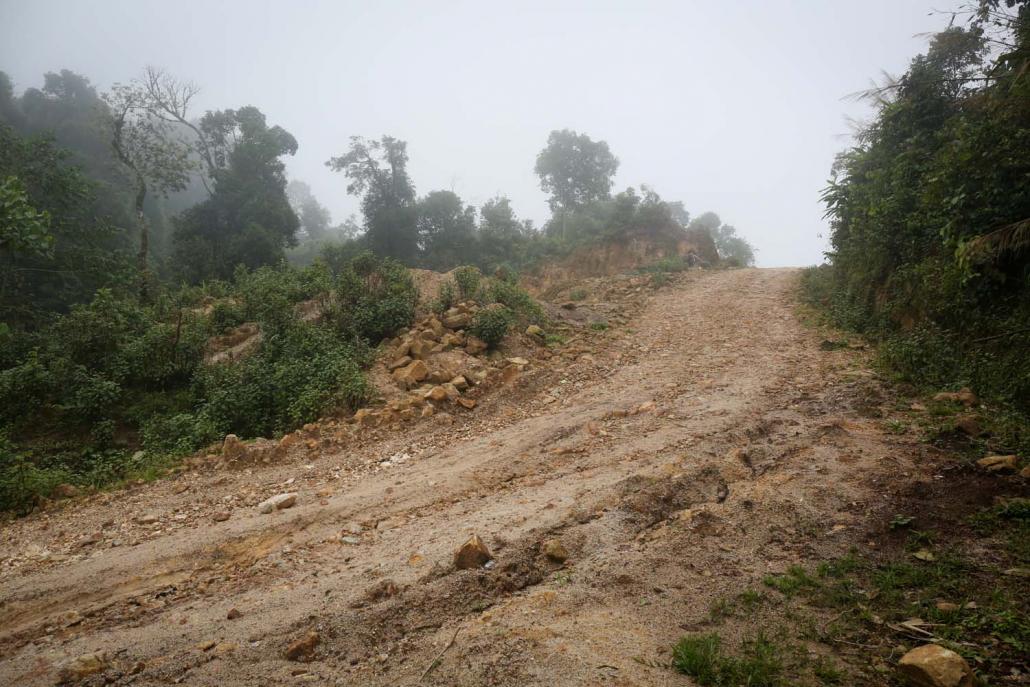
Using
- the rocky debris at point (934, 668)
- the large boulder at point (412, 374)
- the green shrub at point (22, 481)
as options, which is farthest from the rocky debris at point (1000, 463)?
the green shrub at point (22, 481)

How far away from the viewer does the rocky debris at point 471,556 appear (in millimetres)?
3535

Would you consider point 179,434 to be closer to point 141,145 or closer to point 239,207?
point 141,145

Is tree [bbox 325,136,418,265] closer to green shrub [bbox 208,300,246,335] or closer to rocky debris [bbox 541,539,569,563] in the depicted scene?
green shrub [bbox 208,300,246,335]

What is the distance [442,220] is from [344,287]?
17.5m

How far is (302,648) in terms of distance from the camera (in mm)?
2826

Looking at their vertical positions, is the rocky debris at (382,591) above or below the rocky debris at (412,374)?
below

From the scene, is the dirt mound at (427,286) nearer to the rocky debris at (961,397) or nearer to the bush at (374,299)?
the bush at (374,299)

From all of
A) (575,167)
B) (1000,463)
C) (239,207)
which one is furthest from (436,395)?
(575,167)

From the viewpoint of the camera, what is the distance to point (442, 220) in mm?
27156

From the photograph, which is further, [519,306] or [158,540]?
[519,306]

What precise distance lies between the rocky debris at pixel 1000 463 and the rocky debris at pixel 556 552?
3725 mm

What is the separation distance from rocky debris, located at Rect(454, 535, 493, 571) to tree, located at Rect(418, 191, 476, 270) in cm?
2348

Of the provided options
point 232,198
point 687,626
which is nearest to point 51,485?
point 687,626

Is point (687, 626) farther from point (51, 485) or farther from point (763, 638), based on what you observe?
point (51, 485)
